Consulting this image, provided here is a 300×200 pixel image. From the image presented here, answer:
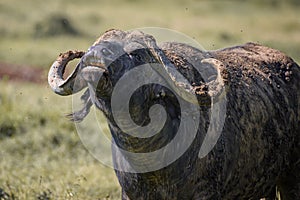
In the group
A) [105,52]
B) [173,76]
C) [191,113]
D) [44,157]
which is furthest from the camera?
[44,157]

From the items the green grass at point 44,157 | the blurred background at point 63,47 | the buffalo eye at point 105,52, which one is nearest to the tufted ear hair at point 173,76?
the buffalo eye at point 105,52

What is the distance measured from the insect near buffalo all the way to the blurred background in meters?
2.22

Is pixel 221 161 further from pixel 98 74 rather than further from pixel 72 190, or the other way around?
pixel 72 190

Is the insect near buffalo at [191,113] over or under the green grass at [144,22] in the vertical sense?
under

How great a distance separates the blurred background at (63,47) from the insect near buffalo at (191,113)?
2215 mm

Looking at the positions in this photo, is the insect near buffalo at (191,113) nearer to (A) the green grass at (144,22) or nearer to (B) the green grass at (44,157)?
(B) the green grass at (44,157)

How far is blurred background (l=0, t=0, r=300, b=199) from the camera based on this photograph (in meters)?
9.42

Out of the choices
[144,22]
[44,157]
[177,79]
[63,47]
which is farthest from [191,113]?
[144,22]

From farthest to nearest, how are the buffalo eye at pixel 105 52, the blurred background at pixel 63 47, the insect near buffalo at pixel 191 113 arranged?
the blurred background at pixel 63 47 < the insect near buffalo at pixel 191 113 < the buffalo eye at pixel 105 52

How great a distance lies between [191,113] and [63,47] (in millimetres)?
21267

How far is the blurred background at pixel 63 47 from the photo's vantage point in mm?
9422

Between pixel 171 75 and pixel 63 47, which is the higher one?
pixel 63 47

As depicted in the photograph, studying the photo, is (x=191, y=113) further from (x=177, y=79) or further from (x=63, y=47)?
(x=63, y=47)

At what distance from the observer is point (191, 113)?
538cm
